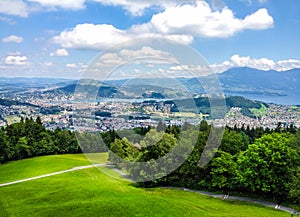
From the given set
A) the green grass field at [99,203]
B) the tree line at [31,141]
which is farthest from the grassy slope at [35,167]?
the green grass field at [99,203]

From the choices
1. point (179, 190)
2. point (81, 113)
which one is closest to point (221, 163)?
point (179, 190)

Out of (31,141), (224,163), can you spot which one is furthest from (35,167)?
(224,163)

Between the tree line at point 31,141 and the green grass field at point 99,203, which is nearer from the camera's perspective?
the green grass field at point 99,203

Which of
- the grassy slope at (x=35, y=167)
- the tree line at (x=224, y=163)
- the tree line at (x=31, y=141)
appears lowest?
the grassy slope at (x=35, y=167)

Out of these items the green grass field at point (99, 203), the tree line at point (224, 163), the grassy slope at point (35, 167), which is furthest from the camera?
the grassy slope at point (35, 167)

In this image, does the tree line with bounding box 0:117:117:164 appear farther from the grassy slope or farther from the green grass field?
the green grass field

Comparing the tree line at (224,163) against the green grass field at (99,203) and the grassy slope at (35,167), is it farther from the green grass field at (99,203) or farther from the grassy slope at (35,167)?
the grassy slope at (35,167)

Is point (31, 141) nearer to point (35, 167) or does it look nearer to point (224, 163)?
point (35, 167)

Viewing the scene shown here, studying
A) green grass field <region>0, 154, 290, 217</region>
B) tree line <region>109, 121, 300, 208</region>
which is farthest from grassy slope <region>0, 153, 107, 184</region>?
tree line <region>109, 121, 300, 208</region>

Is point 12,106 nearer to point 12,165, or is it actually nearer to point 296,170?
point 12,165
